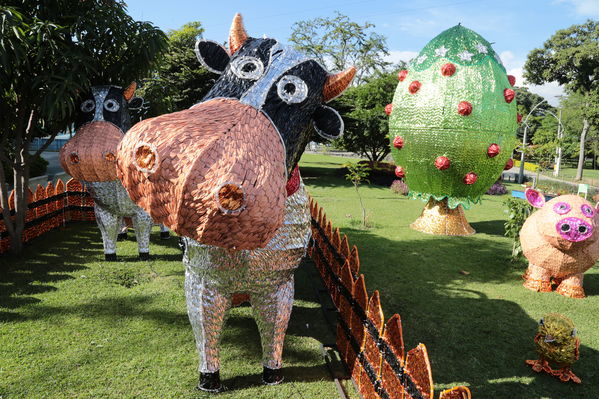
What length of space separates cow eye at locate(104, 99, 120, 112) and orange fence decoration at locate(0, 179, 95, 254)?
273cm

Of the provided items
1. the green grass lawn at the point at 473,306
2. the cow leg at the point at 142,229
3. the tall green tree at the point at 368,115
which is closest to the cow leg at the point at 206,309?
the green grass lawn at the point at 473,306

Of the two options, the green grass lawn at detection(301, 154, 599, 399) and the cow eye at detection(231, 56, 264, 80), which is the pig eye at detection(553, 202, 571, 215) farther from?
the cow eye at detection(231, 56, 264, 80)

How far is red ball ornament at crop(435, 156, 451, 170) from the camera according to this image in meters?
7.73

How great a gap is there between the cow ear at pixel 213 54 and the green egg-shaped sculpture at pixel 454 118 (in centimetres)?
584

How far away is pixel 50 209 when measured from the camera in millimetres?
8336

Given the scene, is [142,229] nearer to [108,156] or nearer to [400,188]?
[108,156]

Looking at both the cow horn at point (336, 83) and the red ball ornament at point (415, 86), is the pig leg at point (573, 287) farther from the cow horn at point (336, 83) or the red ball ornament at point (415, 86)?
the cow horn at point (336, 83)

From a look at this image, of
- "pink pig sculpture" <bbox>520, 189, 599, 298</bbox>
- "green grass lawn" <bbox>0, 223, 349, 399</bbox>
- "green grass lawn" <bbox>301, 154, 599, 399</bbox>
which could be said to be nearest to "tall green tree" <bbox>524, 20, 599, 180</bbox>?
"green grass lawn" <bbox>301, 154, 599, 399</bbox>

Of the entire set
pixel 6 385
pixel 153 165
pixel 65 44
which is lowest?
pixel 6 385

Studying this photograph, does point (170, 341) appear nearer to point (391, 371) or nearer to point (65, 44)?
point (391, 371)

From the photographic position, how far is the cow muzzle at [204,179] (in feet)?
5.38

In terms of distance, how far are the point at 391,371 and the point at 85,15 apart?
6208 mm

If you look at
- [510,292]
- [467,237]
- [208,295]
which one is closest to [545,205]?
[510,292]

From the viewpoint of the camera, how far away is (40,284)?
557cm
